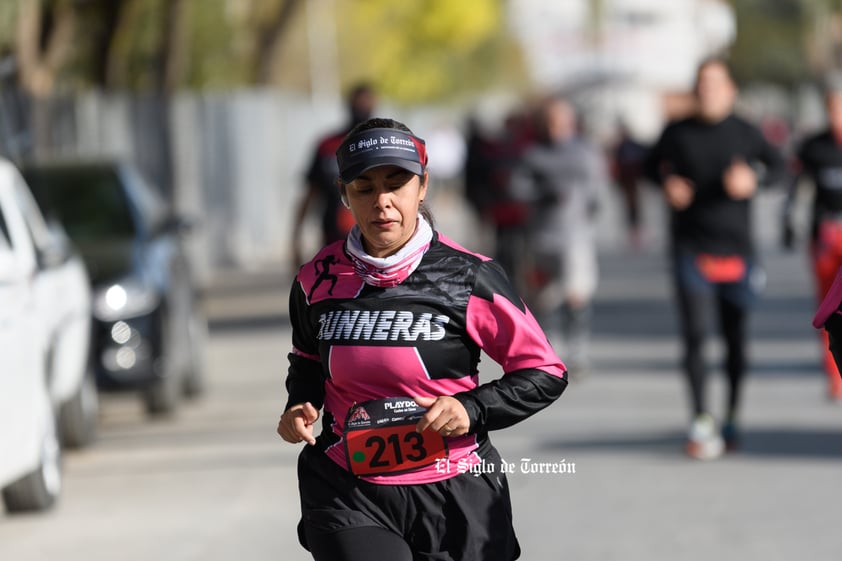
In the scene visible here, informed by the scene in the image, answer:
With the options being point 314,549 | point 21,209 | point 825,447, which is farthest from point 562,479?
point 314,549

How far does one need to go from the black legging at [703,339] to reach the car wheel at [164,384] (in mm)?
3521

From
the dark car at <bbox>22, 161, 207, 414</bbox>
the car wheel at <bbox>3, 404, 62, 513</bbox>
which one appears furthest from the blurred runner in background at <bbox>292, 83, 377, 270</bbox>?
the car wheel at <bbox>3, 404, 62, 513</bbox>

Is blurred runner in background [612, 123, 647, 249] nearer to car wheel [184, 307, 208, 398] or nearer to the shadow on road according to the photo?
car wheel [184, 307, 208, 398]

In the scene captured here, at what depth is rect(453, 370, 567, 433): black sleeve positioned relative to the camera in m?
4.59

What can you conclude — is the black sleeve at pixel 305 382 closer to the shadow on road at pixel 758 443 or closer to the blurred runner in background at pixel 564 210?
the shadow on road at pixel 758 443

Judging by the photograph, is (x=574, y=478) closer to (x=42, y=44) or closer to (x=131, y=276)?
(x=131, y=276)

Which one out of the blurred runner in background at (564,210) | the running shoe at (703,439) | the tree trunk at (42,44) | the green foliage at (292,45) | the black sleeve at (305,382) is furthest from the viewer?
the green foliage at (292,45)

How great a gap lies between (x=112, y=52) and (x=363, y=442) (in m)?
19.2

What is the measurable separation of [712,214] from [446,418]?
19.2ft

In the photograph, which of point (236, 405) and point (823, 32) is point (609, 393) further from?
point (823, 32)

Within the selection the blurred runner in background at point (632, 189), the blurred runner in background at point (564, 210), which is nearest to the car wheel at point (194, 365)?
the blurred runner in background at point (564, 210)

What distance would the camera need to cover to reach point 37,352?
29.9ft

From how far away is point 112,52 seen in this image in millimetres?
23312

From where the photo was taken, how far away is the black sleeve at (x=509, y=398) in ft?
15.0
